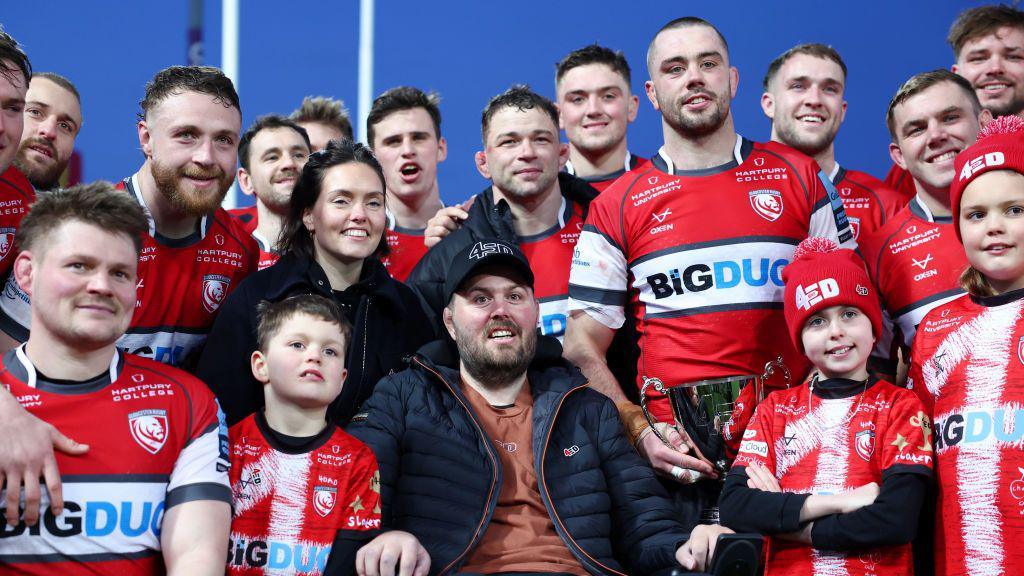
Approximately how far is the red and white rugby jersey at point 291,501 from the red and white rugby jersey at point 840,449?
3.10 ft

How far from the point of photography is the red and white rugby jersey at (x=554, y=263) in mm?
3262

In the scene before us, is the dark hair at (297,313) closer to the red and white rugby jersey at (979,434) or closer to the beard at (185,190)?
the beard at (185,190)

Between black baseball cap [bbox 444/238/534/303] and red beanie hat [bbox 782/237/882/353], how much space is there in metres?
0.72

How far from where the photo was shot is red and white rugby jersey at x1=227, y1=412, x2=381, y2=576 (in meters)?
2.30

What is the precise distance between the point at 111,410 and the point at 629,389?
1679 mm

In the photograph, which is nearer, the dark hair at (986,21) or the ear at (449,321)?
the ear at (449,321)

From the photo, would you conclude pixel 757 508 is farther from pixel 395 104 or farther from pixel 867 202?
pixel 395 104

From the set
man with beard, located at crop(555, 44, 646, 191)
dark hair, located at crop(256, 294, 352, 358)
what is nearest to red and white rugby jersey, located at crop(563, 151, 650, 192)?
man with beard, located at crop(555, 44, 646, 191)

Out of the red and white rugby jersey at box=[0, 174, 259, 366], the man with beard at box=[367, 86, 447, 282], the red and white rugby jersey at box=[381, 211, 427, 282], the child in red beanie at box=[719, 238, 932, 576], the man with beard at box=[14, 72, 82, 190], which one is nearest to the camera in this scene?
the child in red beanie at box=[719, 238, 932, 576]

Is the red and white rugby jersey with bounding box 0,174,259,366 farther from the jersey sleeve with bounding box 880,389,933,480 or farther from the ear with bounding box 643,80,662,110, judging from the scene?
the jersey sleeve with bounding box 880,389,933,480

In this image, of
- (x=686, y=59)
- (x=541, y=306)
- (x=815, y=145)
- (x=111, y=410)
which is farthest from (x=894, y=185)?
(x=111, y=410)

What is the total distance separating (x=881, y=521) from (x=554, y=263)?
142cm

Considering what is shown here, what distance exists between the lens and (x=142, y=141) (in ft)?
9.84

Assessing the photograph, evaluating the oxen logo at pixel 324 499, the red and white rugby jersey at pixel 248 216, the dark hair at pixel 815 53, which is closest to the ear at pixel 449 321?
the oxen logo at pixel 324 499
